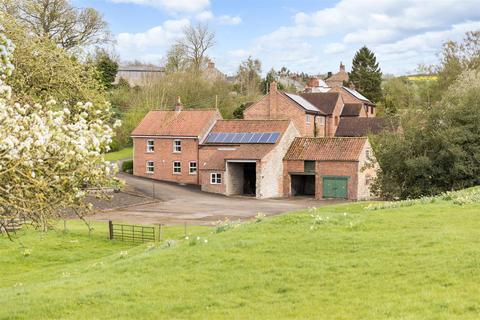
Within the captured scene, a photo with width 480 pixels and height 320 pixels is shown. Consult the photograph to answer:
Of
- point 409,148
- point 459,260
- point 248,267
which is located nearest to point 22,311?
point 248,267

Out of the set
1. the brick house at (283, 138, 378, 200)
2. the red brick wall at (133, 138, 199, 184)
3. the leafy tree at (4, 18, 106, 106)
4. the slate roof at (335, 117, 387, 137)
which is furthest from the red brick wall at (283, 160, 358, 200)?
the leafy tree at (4, 18, 106, 106)

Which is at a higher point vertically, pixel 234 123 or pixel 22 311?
pixel 234 123

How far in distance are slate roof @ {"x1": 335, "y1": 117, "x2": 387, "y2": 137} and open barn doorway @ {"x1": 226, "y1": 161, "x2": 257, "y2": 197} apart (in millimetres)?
23077

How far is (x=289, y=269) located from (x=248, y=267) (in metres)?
1.19

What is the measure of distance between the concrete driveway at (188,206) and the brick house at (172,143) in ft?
8.61

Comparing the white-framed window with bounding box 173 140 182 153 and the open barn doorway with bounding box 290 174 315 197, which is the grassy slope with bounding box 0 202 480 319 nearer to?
the open barn doorway with bounding box 290 174 315 197

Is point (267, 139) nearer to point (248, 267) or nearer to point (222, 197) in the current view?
point (222, 197)

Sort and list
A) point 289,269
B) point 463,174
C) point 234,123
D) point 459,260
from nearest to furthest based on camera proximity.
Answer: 1. point 459,260
2. point 289,269
3. point 463,174
4. point 234,123

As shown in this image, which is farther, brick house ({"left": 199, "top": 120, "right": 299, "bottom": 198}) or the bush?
the bush

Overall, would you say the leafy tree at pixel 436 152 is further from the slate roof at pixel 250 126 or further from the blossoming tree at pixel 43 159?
the blossoming tree at pixel 43 159

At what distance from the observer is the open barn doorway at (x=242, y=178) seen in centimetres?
5703

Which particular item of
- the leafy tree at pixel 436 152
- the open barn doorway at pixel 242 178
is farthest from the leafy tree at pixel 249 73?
the leafy tree at pixel 436 152

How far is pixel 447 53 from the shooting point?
262 ft

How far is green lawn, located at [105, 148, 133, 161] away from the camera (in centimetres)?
7774
